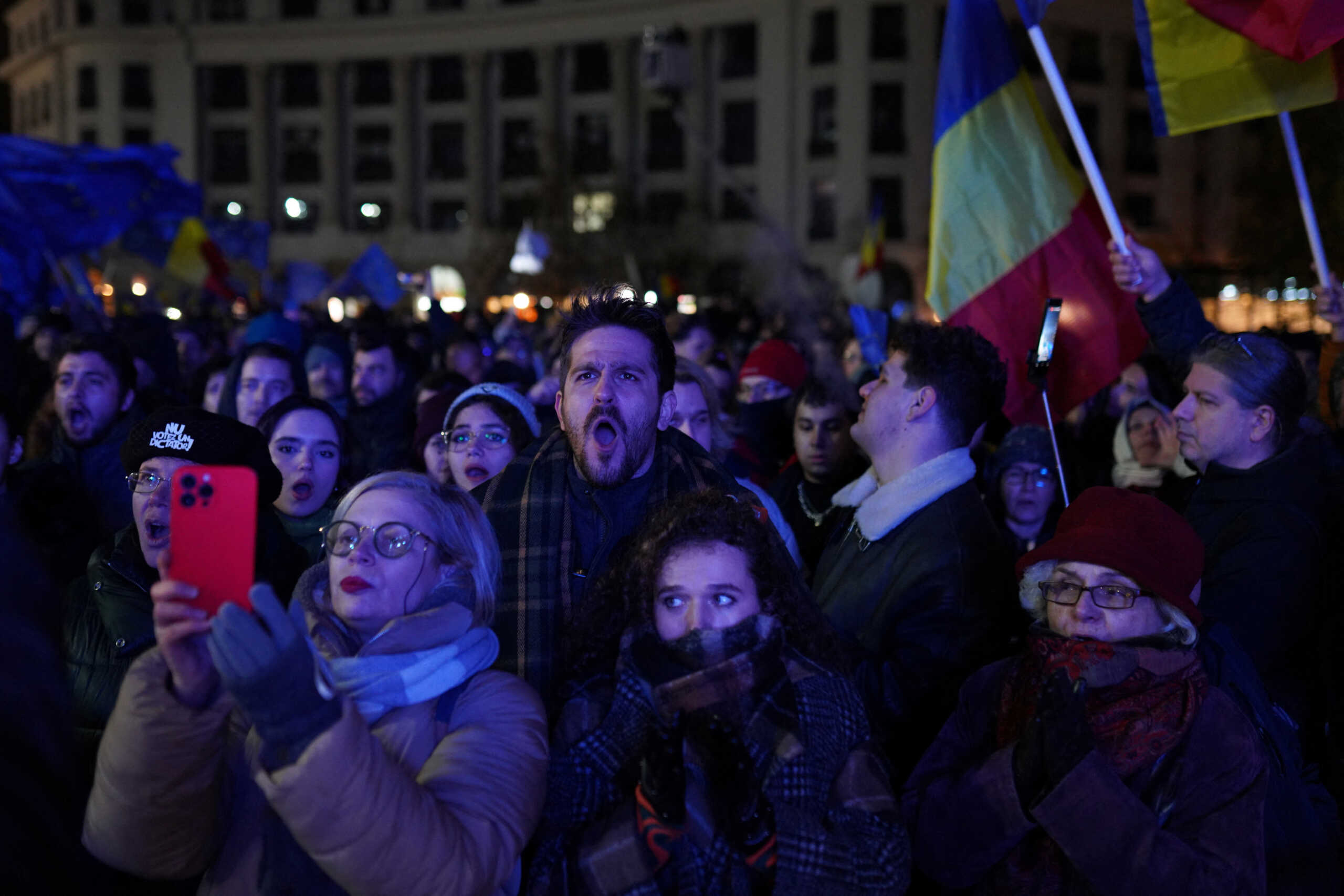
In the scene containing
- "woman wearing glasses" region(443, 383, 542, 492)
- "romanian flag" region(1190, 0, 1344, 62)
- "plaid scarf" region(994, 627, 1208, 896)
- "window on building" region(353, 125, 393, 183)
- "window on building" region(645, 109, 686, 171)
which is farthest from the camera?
"window on building" region(353, 125, 393, 183)

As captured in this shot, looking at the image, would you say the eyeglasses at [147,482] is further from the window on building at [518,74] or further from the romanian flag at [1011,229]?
the window on building at [518,74]

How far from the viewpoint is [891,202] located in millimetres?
40844

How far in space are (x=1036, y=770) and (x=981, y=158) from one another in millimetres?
3172

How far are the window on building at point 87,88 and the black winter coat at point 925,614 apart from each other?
60953mm

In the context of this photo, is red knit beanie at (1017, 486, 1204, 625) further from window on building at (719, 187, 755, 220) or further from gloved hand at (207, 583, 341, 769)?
window on building at (719, 187, 755, 220)

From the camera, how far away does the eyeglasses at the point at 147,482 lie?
3.17 metres

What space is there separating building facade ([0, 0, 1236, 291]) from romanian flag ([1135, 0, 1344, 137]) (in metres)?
33.1

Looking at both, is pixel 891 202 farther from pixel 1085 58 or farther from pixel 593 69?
pixel 593 69

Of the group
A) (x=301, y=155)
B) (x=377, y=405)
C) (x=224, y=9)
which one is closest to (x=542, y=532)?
(x=377, y=405)

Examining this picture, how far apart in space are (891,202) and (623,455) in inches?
1561

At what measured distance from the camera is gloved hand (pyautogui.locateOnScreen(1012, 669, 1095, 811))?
2299 mm

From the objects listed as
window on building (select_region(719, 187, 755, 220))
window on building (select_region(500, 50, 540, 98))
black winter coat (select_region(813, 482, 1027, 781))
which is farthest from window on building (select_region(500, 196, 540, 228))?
black winter coat (select_region(813, 482, 1027, 781))

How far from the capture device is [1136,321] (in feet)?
15.1

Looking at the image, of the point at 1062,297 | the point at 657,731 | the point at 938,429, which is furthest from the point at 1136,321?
the point at 657,731
